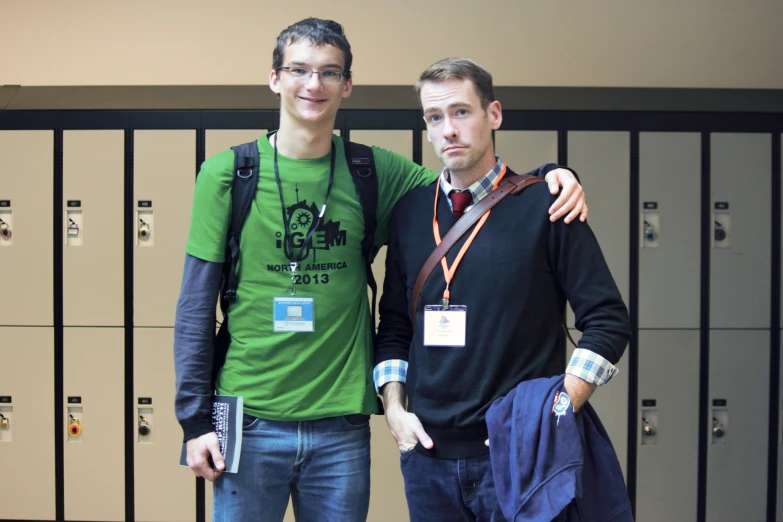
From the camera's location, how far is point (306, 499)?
141cm

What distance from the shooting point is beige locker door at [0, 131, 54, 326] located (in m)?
2.80

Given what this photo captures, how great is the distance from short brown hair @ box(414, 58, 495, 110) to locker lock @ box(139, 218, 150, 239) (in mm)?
1852

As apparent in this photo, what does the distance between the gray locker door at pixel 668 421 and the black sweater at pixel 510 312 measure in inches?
68.3

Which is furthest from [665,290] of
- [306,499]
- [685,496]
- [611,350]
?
[306,499]

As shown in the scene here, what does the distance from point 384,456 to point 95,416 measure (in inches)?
49.7

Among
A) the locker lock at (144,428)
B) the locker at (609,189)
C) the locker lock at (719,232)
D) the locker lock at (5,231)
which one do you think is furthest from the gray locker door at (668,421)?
the locker lock at (5,231)

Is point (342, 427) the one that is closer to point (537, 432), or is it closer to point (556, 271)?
point (537, 432)

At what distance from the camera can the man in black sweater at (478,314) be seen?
121 centimetres

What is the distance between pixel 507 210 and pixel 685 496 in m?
2.16

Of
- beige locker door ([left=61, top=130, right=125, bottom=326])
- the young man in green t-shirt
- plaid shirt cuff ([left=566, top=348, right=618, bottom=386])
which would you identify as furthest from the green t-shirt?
beige locker door ([left=61, top=130, right=125, bottom=326])

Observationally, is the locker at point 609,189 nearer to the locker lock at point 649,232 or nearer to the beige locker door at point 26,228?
the locker lock at point 649,232

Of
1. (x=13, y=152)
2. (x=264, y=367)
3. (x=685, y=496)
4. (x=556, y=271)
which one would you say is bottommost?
(x=685, y=496)

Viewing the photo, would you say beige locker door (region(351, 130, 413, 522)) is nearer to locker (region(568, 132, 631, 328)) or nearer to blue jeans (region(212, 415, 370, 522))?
locker (region(568, 132, 631, 328))

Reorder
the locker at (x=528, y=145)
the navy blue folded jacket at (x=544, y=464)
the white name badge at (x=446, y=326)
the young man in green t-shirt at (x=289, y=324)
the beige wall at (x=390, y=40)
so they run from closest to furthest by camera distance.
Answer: the navy blue folded jacket at (x=544, y=464)
the white name badge at (x=446, y=326)
the young man in green t-shirt at (x=289, y=324)
the locker at (x=528, y=145)
the beige wall at (x=390, y=40)
